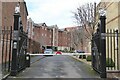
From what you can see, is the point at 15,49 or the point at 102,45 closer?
the point at 102,45

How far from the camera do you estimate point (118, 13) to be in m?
20.2

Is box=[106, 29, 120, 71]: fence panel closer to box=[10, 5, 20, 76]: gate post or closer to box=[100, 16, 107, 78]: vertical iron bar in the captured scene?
box=[100, 16, 107, 78]: vertical iron bar

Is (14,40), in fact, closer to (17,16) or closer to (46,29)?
(17,16)

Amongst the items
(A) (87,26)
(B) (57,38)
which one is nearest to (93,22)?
(A) (87,26)

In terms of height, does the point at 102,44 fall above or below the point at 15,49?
above

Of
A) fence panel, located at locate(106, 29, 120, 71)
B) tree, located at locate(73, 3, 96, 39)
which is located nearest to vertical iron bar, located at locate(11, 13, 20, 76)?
fence panel, located at locate(106, 29, 120, 71)

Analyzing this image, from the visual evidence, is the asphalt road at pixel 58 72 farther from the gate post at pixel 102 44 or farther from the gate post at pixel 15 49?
the gate post at pixel 102 44

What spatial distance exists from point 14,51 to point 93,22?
23.4m

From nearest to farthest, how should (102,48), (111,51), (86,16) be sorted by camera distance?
(102,48) → (111,51) → (86,16)

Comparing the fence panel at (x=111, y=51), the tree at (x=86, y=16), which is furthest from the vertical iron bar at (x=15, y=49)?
the tree at (x=86, y=16)

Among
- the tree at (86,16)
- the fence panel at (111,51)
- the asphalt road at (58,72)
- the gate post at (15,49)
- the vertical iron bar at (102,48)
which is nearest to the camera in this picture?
the vertical iron bar at (102,48)

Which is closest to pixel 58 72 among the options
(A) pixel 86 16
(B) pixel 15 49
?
(B) pixel 15 49

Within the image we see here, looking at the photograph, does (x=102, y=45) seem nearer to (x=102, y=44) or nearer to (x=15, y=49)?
(x=102, y=44)

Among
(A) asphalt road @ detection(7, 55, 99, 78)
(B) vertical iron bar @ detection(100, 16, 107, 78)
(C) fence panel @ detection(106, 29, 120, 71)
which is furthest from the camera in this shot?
(C) fence panel @ detection(106, 29, 120, 71)
